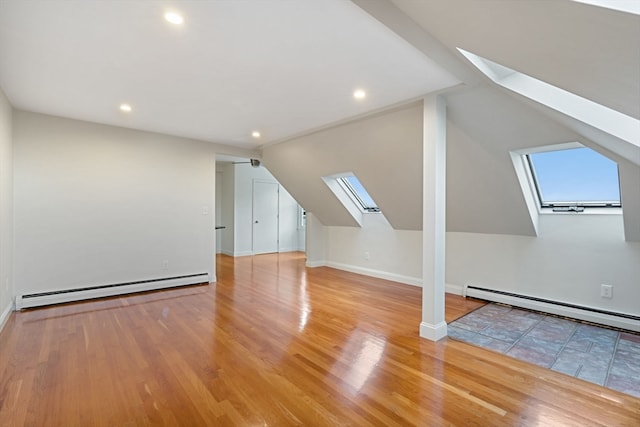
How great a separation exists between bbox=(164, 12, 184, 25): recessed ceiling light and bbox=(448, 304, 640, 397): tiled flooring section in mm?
3225

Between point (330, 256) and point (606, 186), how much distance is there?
4.33m

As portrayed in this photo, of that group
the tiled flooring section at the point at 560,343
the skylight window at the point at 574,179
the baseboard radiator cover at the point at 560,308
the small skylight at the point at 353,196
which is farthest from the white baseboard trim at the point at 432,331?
the small skylight at the point at 353,196

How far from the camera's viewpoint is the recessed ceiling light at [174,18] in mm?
1644

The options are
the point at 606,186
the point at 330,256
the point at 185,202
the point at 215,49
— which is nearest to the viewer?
the point at 215,49

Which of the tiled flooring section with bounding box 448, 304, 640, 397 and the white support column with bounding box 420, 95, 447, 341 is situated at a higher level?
the white support column with bounding box 420, 95, 447, 341

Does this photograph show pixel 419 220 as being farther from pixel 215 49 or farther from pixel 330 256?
pixel 215 49

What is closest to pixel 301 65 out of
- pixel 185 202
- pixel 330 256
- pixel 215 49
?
pixel 215 49

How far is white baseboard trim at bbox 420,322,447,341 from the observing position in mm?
2646

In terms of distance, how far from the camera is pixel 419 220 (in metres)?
4.35

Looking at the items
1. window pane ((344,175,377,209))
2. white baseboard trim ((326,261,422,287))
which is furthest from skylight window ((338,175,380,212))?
white baseboard trim ((326,261,422,287))

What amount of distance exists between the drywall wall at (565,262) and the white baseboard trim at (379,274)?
754 mm

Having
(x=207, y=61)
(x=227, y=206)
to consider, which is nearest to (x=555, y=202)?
Answer: (x=207, y=61)

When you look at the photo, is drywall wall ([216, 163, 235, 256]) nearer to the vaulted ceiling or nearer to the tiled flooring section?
the vaulted ceiling

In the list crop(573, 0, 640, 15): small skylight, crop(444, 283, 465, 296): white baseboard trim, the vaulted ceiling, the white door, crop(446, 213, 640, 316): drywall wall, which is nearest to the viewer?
crop(573, 0, 640, 15): small skylight
